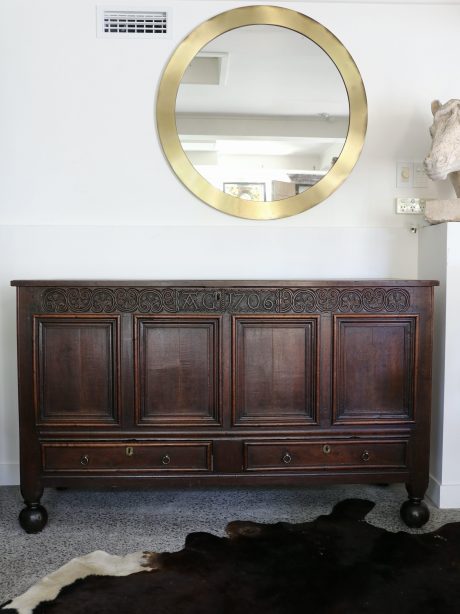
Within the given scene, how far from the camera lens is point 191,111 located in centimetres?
265

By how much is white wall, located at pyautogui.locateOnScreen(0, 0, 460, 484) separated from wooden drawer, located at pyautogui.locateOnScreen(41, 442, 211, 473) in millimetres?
675

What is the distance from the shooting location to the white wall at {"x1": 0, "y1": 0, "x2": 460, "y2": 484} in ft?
8.66

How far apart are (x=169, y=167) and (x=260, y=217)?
522 mm

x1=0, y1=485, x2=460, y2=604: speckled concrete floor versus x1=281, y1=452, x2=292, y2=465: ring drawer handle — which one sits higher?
x1=281, y1=452, x2=292, y2=465: ring drawer handle

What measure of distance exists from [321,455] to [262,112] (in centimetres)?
167

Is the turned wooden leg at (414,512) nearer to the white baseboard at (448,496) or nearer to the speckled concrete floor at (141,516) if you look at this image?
the speckled concrete floor at (141,516)

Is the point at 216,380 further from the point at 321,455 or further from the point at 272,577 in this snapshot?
the point at 272,577

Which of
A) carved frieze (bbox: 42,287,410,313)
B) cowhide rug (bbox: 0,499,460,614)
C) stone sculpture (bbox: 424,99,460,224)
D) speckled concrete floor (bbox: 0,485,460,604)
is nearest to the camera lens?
cowhide rug (bbox: 0,499,460,614)

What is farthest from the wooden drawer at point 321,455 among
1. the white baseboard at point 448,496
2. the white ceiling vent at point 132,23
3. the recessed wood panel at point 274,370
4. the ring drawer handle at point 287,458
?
the white ceiling vent at point 132,23

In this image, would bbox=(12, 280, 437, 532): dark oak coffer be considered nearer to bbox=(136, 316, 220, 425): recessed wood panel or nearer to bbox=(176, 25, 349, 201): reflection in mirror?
bbox=(136, 316, 220, 425): recessed wood panel

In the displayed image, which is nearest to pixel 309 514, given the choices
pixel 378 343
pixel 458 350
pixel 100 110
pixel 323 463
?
pixel 323 463

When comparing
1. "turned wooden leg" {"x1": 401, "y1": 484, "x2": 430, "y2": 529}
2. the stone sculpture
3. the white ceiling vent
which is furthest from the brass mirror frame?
"turned wooden leg" {"x1": 401, "y1": 484, "x2": 430, "y2": 529}

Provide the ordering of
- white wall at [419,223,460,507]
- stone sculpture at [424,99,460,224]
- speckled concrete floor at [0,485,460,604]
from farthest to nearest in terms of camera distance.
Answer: white wall at [419,223,460,507] → stone sculpture at [424,99,460,224] → speckled concrete floor at [0,485,460,604]

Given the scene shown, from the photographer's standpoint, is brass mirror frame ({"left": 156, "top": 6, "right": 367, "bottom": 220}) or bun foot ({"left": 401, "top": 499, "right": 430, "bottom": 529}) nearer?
bun foot ({"left": 401, "top": 499, "right": 430, "bottom": 529})
